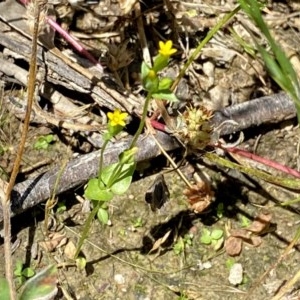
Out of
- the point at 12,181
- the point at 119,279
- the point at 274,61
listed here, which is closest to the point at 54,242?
the point at 119,279

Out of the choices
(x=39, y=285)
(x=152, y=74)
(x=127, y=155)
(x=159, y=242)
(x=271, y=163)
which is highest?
(x=152, y=74)

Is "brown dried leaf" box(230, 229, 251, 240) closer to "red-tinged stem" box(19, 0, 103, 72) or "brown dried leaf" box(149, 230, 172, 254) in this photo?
"brown dried leaf" box(149, 230, 172, 254)

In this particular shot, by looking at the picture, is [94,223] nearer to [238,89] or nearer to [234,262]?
[234,262]

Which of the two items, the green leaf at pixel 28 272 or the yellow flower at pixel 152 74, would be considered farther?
the green leaf at pixel 28 272

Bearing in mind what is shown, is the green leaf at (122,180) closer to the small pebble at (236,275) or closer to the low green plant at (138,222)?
the low green plant at (138,222)

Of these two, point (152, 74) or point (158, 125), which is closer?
point (152, 74)

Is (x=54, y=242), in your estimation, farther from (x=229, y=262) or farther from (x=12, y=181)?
(x=229, y=262)

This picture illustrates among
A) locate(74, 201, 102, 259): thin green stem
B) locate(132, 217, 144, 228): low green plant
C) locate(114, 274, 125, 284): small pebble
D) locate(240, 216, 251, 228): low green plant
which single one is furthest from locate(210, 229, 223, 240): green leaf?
locate(74, 201, 102, 259): thin green stem

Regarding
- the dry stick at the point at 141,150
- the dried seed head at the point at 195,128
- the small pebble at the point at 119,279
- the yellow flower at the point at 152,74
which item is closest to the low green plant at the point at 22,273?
the dry stick at the point at 141,150
